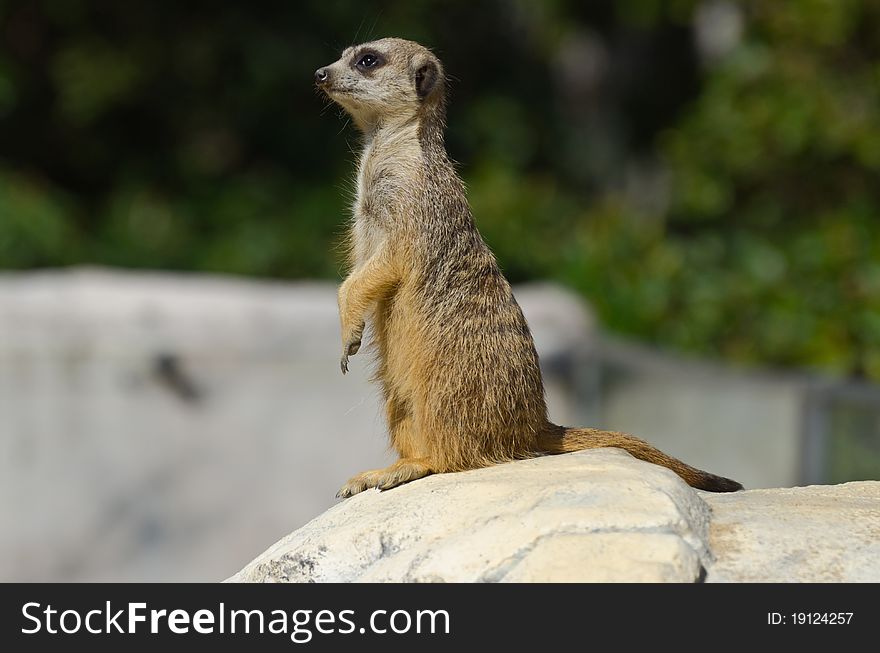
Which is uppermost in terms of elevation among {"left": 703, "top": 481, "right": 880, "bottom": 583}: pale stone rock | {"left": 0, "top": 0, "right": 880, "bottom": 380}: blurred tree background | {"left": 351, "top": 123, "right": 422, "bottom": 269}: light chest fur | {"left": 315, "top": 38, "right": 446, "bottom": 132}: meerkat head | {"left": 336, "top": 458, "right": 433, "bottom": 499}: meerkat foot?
{"left": 0, "top": 0, "right": 880, "bottom": 380}: blurred tree background

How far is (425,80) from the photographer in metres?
4.22

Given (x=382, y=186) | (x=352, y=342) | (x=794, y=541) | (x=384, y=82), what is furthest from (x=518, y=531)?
(x=384, y=82)

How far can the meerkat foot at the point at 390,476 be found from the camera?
3.89m

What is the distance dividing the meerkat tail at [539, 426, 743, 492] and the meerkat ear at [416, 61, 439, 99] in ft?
3.69

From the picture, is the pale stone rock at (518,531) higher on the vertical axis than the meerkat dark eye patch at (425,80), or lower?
lower

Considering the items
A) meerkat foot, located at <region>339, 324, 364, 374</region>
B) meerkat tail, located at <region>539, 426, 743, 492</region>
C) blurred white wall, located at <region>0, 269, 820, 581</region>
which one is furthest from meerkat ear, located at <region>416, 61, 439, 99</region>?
blurred white wall, located at <region>0, 269, 820, 581</region>

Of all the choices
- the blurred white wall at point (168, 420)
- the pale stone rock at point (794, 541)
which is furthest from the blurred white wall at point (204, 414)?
the pale stone rock at point (794, 541)

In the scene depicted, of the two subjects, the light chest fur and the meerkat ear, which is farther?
the meerkat ear

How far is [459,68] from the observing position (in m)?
15.2

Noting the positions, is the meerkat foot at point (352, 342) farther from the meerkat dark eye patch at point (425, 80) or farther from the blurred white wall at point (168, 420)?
the blurred white wall at point (168, 420)

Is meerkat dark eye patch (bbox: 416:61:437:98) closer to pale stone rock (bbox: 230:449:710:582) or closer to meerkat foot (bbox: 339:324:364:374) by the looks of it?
meerkat foot (bbox: 339:324:364:374)

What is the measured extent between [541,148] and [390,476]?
11795 millimetres

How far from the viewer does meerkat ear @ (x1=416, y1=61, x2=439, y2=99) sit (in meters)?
4.20

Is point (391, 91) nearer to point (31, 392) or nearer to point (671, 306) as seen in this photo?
point (31, 392)
